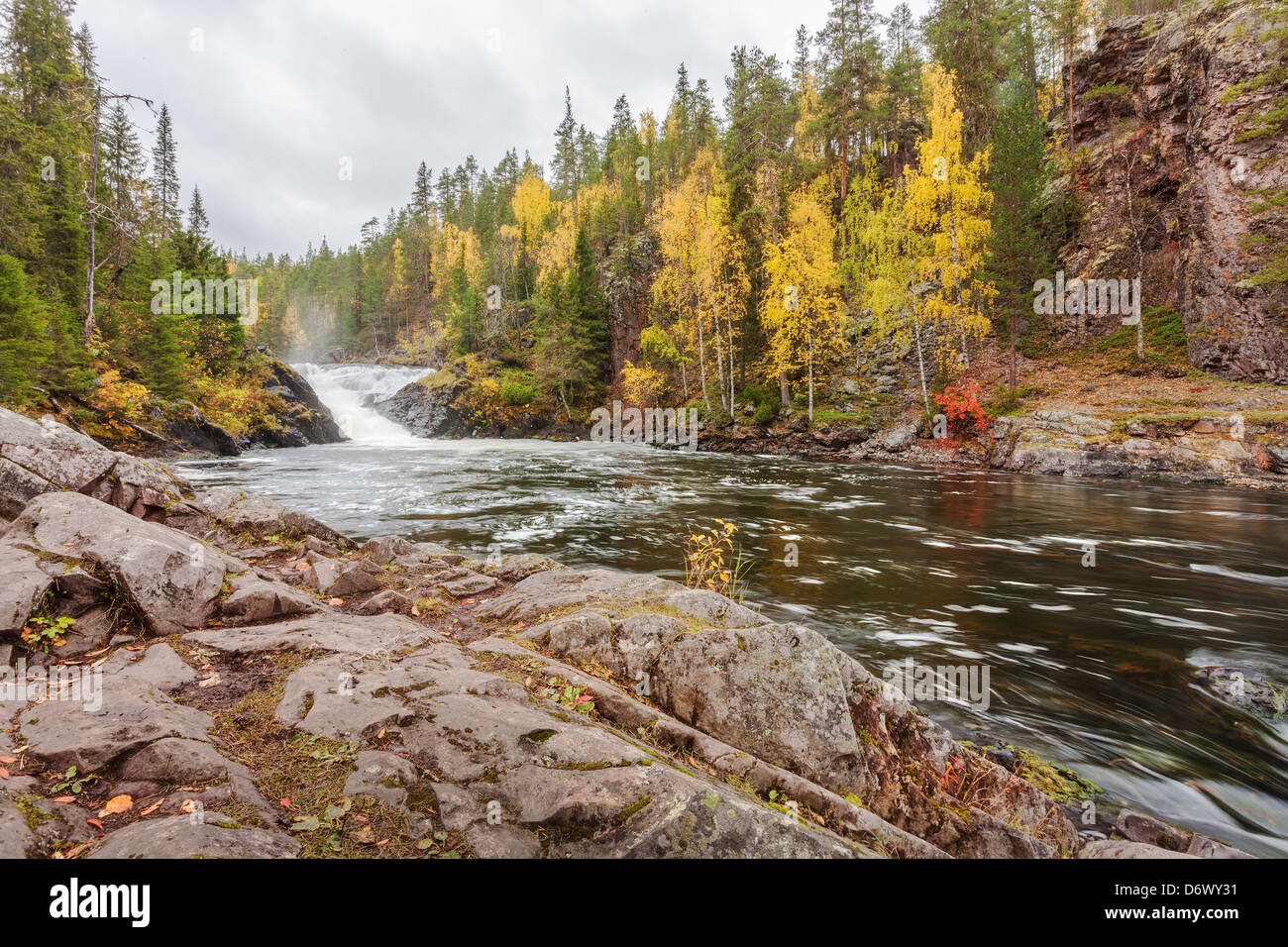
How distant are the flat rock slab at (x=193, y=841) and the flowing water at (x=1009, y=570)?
531cm

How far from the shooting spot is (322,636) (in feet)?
14.6

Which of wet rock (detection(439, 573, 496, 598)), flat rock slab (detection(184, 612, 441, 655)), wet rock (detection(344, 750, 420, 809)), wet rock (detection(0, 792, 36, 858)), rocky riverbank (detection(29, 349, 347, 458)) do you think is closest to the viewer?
wet rock (detection(0, 792, 36, 858))

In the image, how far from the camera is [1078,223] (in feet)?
91.1

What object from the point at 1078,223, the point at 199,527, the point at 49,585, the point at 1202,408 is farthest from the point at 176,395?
the point at 1078,223

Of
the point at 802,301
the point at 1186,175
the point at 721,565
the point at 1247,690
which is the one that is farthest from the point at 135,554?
the point at 1186,175

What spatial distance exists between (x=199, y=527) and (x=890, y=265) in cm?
3019

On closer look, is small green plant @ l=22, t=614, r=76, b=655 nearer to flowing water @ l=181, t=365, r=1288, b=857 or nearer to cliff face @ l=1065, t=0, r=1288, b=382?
flowing water @ l=181, t=365, r=1288, b=857

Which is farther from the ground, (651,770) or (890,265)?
(890,265)

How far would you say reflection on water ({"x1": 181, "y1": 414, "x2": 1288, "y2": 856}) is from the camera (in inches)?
184

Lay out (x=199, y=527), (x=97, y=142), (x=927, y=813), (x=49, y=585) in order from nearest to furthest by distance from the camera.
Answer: (x=927, y=813) < (x=49, y=585) < (x=199, y=527) < (x=97, y=142)

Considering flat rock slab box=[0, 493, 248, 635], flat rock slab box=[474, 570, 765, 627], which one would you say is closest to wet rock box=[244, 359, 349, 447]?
flat rock slab box=[0, 493, 248, 635]

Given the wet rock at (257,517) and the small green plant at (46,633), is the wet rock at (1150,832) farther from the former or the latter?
the wet rock at (257,517)
